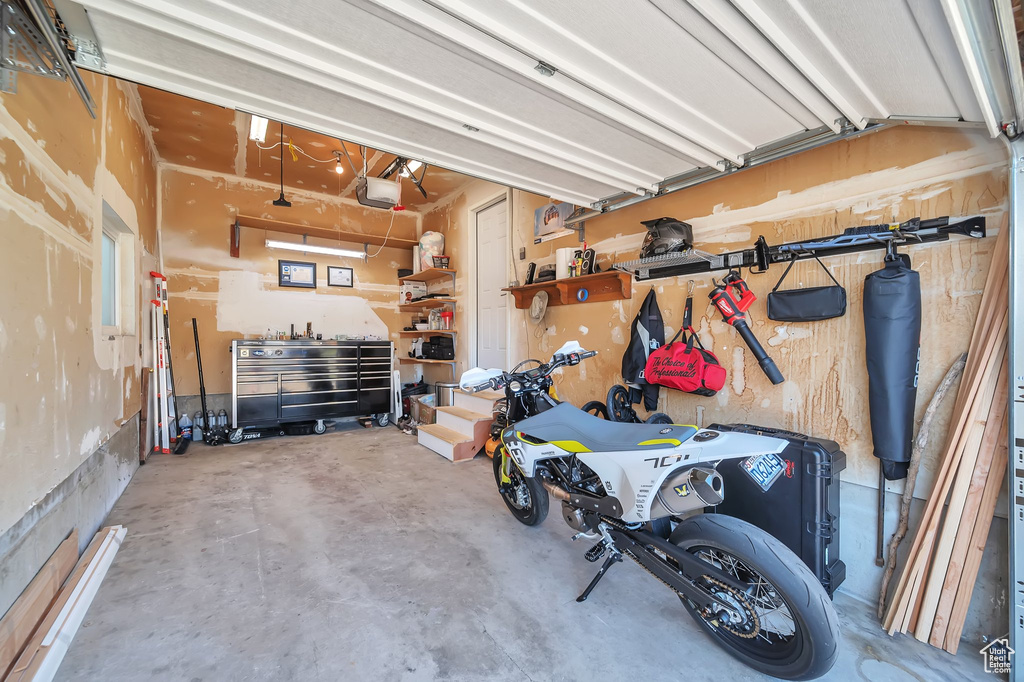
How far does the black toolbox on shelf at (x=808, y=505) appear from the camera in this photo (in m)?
1.71

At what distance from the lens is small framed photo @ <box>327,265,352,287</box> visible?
5535 millimetres

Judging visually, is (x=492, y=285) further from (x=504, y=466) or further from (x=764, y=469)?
(x=764, y=469)

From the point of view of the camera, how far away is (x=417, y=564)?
2.08 meters

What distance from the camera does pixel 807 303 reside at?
→ 2.03m

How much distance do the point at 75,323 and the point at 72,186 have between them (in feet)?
2.21

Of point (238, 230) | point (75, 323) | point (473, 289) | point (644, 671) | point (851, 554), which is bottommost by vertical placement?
point (644, 671)

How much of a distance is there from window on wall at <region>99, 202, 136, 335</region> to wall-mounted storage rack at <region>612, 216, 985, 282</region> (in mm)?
3694

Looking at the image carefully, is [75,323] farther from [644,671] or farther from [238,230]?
[238,230]

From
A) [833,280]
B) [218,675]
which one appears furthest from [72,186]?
[833,280]

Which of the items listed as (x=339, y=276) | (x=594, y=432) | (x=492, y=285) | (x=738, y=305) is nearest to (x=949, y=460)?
(x=738, y=305)

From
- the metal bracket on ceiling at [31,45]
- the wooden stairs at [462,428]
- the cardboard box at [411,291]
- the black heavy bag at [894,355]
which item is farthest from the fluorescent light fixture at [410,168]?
the black heavy bag at [894,355]

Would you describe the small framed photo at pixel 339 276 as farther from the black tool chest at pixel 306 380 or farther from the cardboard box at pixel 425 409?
the cardboard box at pixel 425 409

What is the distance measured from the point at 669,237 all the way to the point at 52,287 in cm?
304

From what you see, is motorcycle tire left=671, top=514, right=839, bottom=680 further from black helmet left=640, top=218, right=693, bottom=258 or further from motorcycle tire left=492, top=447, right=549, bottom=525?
black helmet left=640, top=218, right=693, bottom=258
